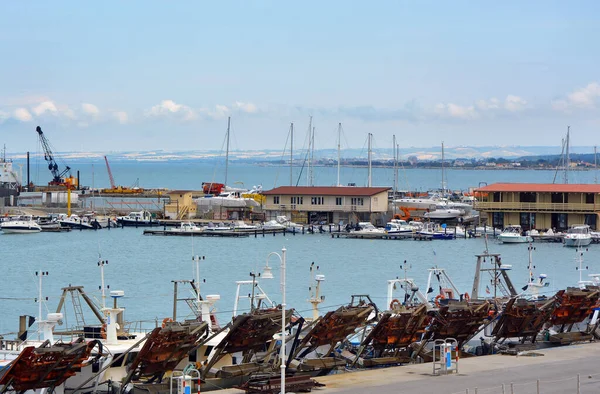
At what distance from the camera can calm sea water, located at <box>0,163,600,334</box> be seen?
5875 cm

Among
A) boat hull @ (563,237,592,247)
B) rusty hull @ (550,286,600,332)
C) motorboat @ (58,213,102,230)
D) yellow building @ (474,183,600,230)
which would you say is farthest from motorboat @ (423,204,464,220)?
rusty hull @ (550,286,600,332)

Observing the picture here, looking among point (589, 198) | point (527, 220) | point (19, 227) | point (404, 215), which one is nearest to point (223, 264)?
point (527, 220)

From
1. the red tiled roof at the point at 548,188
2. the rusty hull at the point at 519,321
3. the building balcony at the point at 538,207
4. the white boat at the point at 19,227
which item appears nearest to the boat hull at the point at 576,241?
the building balcony at the point at 538,207

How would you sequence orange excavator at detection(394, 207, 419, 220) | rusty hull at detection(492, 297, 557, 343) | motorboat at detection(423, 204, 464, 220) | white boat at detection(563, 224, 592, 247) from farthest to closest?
orange excavator at detection(394, 207, 419, 220) → motorboat at detection(423, 204, 464, 220) → white boat at detection(563, 224, 592, 247) → rusty hull at detection(492, 297, 557, 343)

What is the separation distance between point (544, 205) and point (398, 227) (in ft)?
47.1

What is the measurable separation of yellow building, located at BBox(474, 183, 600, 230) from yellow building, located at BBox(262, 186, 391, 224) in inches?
541

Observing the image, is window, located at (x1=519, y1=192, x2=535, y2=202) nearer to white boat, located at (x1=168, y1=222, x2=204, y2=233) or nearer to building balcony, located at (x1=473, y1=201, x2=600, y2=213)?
building balcony, located at (x1=473, y1=201, x2=600, y2=213)

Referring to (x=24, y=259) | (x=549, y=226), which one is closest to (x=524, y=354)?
(x=24, y=259)

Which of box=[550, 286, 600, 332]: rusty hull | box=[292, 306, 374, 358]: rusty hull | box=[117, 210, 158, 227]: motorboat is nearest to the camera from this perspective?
box=[292, 306, 374, 358]: rusty hull

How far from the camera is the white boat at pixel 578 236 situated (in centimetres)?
8911

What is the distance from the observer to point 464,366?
32.1 metres

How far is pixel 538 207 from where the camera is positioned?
97.7 metres

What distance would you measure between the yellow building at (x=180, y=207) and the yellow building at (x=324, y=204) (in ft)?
38.7

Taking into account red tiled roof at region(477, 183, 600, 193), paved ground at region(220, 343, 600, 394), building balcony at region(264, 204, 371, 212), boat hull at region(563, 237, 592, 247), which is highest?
red tiled roof at region(477, 183, 600, 193)
